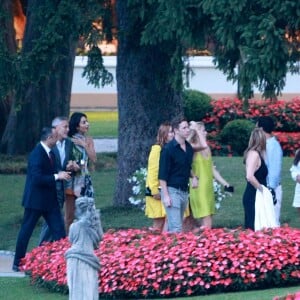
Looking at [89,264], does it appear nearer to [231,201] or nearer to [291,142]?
[231,201]

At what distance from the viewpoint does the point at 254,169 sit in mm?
12914

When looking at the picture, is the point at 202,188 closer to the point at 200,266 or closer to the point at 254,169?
the point at 254,169

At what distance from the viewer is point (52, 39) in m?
15.2

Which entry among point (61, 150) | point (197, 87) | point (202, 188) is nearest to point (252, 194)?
point (202, 188)

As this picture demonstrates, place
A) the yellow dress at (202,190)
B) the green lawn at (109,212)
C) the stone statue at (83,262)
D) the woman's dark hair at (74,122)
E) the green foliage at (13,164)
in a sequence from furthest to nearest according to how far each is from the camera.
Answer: the green foliage at (13,164)
the yellow dress at (202,190)
the woman's dark hair at (74,122)
the green lawn at (109,212)
the stone statue at (83,262)

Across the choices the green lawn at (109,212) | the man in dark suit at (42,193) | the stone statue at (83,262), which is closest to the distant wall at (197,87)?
the green lawn at (109,212)

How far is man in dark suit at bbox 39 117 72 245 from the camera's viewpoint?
43.7 ft

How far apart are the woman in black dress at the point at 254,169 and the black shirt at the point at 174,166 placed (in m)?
0.74

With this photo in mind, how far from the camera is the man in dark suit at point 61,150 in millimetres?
13305

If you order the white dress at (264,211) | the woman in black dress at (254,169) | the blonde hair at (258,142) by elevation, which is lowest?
the white dress at (264,211)

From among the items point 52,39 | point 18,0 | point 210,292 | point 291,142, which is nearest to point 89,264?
point 210,292

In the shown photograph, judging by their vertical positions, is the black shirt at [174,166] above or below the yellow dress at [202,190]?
above

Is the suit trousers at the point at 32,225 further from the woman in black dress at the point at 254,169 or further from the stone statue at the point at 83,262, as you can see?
the stone statue at the point at 83,262

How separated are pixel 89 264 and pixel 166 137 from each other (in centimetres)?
495
